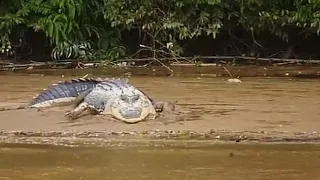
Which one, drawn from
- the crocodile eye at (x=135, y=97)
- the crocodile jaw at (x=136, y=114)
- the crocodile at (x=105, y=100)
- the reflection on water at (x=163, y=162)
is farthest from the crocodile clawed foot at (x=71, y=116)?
the reflection on water at (x=163, y=162)

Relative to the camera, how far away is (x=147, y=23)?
12.8m

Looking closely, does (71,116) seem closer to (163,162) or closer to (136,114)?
(136,114)

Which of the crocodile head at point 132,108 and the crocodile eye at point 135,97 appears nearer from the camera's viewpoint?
the crocodile head at point 132,108

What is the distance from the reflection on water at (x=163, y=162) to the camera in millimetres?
4785

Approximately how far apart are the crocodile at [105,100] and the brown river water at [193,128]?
5.5 inches

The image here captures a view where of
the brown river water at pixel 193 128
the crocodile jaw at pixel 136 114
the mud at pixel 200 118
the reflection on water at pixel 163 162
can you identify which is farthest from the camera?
the crocodile jaw at pixel 136 114

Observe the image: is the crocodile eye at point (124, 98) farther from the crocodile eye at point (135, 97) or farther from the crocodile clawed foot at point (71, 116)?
the crocodile clawed foot at point (71, 116)

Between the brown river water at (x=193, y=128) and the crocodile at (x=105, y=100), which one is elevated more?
the crocodile at (x=105, y=100)

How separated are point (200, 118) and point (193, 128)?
1.56 ft

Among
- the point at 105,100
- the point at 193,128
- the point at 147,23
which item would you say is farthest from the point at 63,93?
the point at 147,23

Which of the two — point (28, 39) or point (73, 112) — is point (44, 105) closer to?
point (73, 112)

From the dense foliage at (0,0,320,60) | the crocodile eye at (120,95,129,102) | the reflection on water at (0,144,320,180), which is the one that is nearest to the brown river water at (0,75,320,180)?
the reflection on water at (0,144,320,180)

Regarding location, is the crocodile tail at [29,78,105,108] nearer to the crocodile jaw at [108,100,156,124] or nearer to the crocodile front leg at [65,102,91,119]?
the crocodile front leg at [65,102,91,119]

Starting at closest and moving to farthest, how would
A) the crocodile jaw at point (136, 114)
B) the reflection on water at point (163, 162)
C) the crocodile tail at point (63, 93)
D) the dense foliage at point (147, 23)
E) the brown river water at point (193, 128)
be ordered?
the reflection on water at point (163, 162), the brown river water at point (193, 128), the crocodile jaw at point (136, 114), the crocodile tail at point (63, 93), the dense foliage at point (147, 23)
